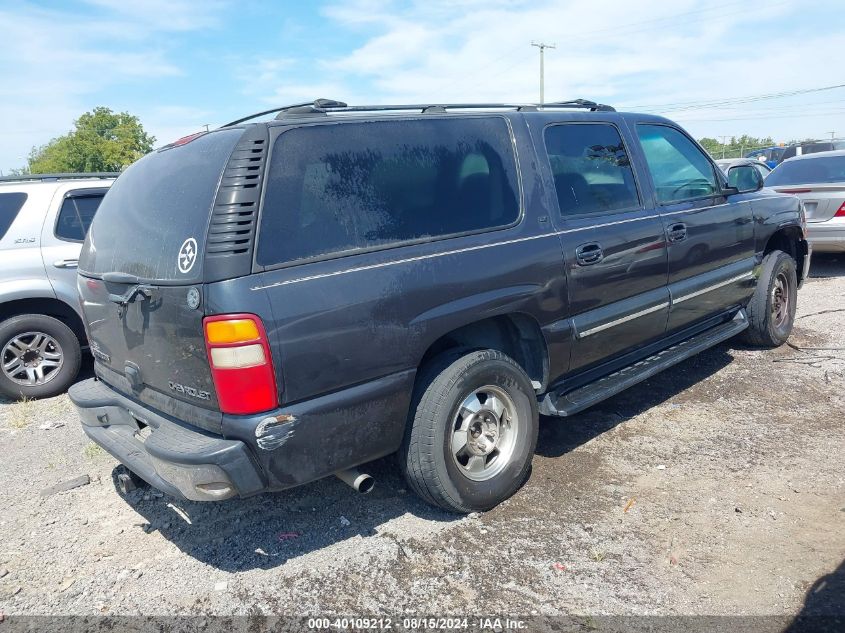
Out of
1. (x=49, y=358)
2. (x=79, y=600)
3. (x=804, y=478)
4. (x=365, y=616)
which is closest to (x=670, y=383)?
(x=804, y=478)

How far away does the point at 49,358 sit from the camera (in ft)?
18.5

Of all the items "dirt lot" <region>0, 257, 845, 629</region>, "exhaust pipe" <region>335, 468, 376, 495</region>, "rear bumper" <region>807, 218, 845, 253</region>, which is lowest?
"dirt lot" <region>0, 257, 845, 629</region>

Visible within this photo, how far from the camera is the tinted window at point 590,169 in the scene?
3.76 metres

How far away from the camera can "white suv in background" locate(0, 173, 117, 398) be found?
215 inches

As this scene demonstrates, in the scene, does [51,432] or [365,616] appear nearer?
[365,616]

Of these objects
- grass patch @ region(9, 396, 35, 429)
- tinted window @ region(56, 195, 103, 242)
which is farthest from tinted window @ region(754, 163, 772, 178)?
grass patch @ region(9, 396, 35, 429)

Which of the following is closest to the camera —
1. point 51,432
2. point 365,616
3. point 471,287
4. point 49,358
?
point 365,616

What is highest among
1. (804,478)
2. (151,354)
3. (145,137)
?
(145,137)

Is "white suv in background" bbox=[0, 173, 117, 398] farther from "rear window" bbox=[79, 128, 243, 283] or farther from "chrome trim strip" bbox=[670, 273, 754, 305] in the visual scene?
"chrome trim strip" bbox=[670, 273, 754, 305]

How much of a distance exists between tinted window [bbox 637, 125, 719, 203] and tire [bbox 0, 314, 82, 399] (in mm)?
4945

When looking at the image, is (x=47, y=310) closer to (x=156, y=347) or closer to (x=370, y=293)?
(x=156, y=347)

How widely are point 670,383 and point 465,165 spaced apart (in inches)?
112

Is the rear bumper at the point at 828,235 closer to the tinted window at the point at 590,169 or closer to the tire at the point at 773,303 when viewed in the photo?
the tire at the point at 773,303

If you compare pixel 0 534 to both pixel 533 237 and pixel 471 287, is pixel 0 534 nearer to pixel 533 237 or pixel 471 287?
pixel 471 287
